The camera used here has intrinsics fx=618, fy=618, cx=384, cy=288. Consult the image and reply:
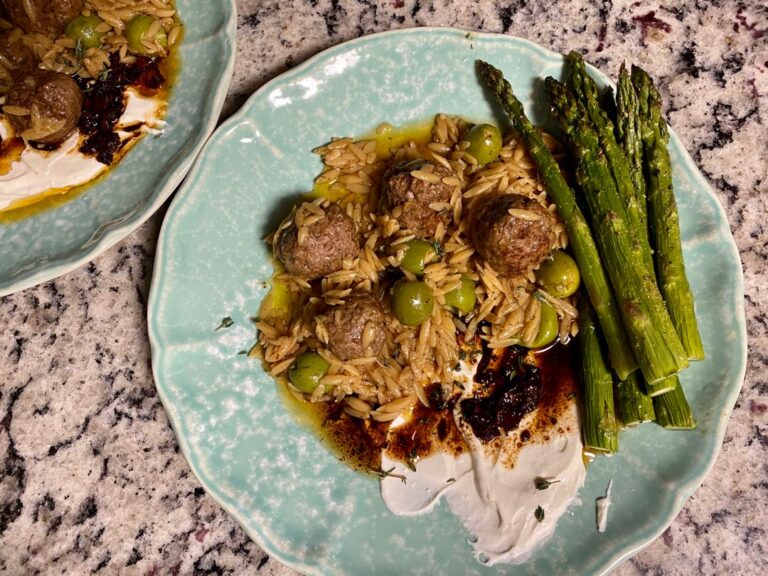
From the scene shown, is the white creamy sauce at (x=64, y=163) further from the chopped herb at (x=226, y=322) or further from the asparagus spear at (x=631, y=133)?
the asparagus spear at (x=631, y=133)

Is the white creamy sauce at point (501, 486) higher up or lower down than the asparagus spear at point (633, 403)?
lower down

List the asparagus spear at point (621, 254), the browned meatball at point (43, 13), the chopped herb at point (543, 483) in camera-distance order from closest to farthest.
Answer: the asparagus spear at point (621, 254), the chopped herb at point (543, 483), the browned meatball at point (43, 13)

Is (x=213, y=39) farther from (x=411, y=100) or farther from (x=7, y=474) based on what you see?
(x=7, y=474)

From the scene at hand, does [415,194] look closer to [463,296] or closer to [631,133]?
[463,296]

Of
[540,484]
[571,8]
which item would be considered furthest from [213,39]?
[540,484]

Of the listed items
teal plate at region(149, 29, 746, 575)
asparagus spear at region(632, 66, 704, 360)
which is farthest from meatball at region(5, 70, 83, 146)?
asparagus spear at region(632, 66, 704, 360)

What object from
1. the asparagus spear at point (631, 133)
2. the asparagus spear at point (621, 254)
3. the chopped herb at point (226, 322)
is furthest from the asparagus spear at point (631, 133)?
the chopped herb at point (226, 322)

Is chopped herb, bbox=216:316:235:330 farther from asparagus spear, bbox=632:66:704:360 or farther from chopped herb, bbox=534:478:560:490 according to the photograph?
asparagus spear, bbox=632:66:704:360
